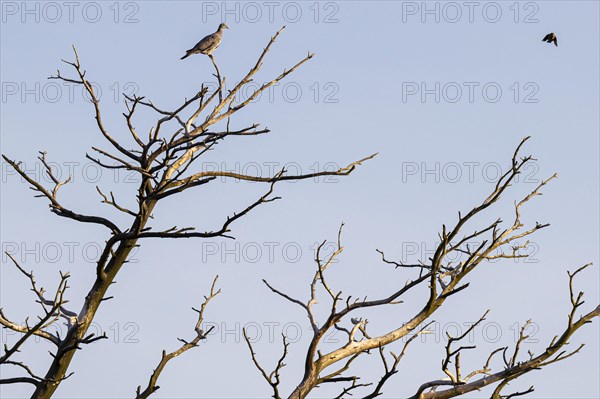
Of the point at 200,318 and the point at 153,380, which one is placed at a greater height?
the point at 200,318

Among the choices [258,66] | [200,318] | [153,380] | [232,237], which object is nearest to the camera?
[232,237]

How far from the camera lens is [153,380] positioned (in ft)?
25.8

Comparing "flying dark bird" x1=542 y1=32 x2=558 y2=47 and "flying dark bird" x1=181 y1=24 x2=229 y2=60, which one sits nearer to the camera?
"flying dark bird" x1=542 y1=32 x2=558 y2=47

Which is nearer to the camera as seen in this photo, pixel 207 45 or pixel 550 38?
pixel 550 38

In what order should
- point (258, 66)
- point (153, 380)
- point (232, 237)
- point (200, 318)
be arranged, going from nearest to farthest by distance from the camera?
1. point (232, 237)
2. point (153, 380)
3. point (258, 66)
4. point (200, 318)

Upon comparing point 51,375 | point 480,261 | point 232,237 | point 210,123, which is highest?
point 210,123

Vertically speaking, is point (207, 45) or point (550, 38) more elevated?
point (207, 45)

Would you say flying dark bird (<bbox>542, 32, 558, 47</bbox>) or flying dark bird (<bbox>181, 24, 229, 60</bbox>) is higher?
flying dark bird (<bbox>181, 24, 229, 60</bbox>)

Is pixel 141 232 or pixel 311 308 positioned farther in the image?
pixel 311 308

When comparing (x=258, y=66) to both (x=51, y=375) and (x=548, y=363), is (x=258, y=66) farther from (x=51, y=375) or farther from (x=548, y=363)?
(x=548, y=363)

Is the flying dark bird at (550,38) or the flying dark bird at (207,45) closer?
the flying dark bird at (550,38)

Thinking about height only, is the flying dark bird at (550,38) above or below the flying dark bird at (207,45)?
below

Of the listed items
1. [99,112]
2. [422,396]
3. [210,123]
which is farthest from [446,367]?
[99,112]

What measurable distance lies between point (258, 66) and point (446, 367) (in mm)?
3129
